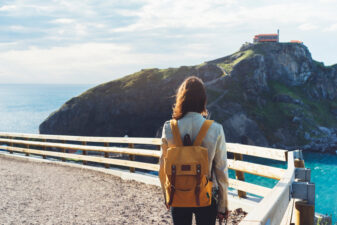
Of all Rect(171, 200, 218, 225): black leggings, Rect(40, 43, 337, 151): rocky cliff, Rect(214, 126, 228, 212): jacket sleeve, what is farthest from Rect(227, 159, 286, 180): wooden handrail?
Rect(40, 43, 337, 151): rocky cliff

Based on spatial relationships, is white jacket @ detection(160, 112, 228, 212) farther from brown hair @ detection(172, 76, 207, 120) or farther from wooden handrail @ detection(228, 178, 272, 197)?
wooden handrail @ detection(228, 178, 272, 197)

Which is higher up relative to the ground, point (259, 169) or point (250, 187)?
point (259, 169)

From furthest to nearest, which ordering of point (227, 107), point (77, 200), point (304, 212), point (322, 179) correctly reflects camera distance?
point (227, 107) < point (322, 179) < point (77, 200) < point (304, 212)

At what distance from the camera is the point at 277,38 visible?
119000 millimetres

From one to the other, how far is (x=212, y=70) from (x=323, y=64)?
168ft

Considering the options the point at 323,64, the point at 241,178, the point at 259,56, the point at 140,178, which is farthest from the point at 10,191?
the point at 323,64

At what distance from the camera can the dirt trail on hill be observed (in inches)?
251

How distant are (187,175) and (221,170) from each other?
42cm

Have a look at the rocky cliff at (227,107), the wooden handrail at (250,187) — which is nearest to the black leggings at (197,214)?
the wooden handrail at (250,187)

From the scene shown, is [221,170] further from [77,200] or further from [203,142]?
[77,200]

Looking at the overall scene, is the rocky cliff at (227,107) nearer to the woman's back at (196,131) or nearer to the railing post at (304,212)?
the railing post at (304,212)

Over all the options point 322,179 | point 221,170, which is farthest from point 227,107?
point 221,170

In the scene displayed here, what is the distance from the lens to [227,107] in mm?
90812

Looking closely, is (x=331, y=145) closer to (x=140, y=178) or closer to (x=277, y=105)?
(x=277, y=105)
